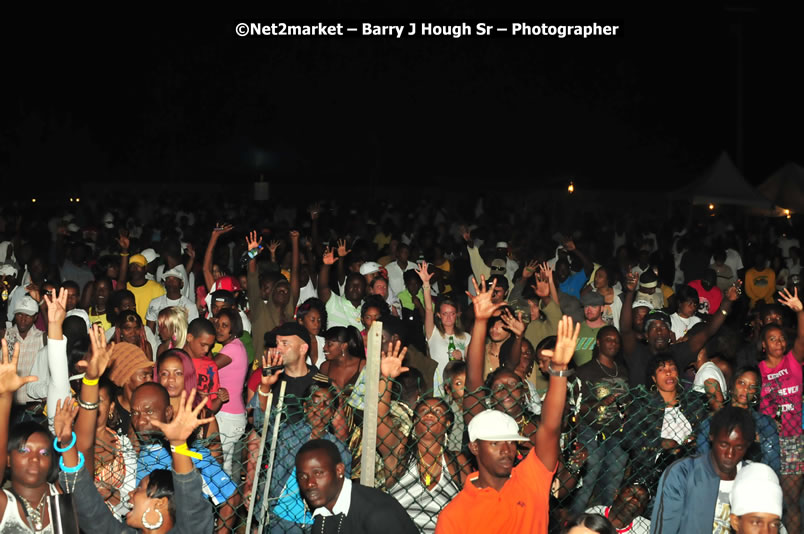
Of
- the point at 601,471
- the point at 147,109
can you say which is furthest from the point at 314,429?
the point at 147,109

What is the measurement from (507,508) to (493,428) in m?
0.37

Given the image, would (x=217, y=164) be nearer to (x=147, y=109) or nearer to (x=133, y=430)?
(x=147, y=109)

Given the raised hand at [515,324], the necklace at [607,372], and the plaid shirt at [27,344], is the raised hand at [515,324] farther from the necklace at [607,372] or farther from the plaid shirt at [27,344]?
the plaid shirt at [27,344]

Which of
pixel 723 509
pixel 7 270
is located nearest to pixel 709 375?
pixel 723 509

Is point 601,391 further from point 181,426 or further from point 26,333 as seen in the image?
point 26,333

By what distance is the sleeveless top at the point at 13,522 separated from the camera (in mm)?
4293

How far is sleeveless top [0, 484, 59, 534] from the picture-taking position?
4293mm

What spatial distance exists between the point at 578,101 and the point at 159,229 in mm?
29535

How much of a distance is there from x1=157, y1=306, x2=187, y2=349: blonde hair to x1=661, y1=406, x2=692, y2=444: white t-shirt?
12.0ft

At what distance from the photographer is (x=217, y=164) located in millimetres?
41688

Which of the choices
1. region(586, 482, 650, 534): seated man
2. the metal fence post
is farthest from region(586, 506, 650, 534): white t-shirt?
the metal fence post

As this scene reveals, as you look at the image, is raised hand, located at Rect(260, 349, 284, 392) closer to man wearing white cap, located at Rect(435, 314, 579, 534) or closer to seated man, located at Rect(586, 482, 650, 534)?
man wearing white cap, located at Rect(435, 314, 579, 534)

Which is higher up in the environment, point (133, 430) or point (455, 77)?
point (455, 77)

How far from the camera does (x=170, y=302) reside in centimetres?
931
